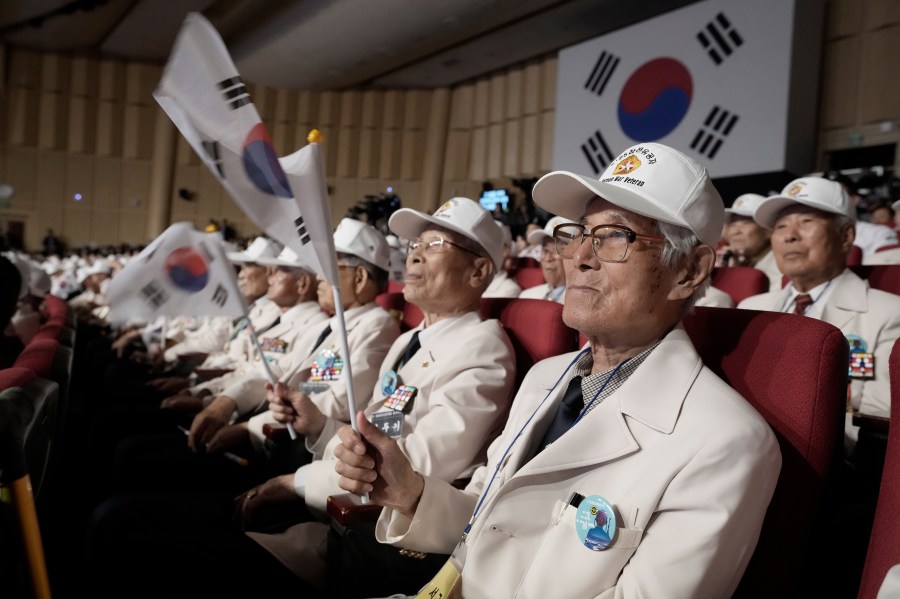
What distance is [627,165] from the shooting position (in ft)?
4.00

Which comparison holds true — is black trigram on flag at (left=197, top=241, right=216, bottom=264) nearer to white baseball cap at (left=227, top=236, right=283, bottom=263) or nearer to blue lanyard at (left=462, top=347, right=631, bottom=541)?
blue lanyard at (left=462, top=347, right=631, bottom=541)

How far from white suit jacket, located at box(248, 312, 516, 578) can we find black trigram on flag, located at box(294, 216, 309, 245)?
703 mm

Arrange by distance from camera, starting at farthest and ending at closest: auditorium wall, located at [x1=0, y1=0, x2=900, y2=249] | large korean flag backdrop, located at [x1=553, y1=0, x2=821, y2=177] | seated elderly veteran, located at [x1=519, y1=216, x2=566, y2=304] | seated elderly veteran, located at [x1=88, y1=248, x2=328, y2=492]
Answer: auditorium wall, located at [x1=0, y1=0, x2=900, y2=249]
large korean flag backdrop, located at [x1=553, y1=0, x2=821, y2=177]
seated elderly veteran, located at [x1=519, y1=216, x2=566, y2=304]
seated elderly veteran, located at [x1=88, y1=248, x2=328, y2=492]

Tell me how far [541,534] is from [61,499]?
6.75 feet

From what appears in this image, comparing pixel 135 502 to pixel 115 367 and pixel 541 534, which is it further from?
pixel 115 367

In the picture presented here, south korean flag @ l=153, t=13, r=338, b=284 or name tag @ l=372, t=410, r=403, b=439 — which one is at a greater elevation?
south korean flag @ l=153, t=13, r=338, b=284

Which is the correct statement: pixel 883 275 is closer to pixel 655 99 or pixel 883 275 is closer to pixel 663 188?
pixel 663 188

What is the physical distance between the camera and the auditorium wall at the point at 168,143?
12797 millimetres

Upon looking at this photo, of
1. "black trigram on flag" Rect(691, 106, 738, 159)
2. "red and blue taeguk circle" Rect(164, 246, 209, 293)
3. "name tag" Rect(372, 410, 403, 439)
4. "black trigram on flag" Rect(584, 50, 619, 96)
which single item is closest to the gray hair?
"name tag" Rect(372, 410, 403, 439)

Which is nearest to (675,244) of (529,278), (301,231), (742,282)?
(301,231)

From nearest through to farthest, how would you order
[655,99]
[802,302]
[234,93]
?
[234,93] < [802,302] < [655,99]

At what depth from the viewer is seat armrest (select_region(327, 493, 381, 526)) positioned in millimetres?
1321

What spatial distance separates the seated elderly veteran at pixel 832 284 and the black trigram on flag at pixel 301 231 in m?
1.72

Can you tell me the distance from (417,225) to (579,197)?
0.98 metres
